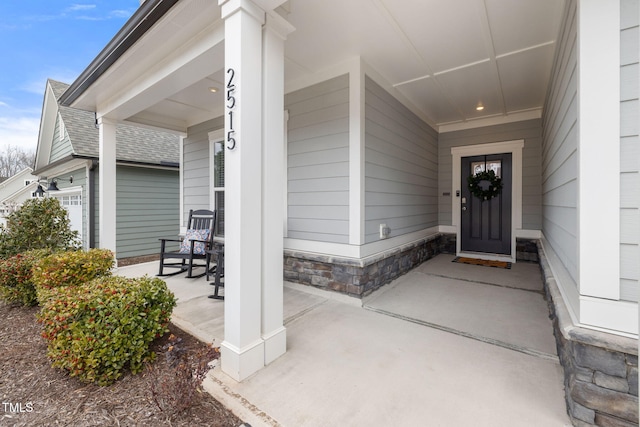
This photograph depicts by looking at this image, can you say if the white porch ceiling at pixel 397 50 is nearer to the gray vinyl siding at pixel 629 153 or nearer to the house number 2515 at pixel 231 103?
the house number 2515 at pixel 231 103

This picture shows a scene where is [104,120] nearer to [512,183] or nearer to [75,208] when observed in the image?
[75,208]

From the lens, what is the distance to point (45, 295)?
7.11 ft

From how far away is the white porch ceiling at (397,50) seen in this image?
7.77 ft

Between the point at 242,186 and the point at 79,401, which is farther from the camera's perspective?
the point at 242,186

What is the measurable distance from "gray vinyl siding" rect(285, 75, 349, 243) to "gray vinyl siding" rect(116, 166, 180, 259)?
5.22 m

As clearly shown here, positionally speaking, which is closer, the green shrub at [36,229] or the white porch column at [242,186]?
the white porch column at [242,186]

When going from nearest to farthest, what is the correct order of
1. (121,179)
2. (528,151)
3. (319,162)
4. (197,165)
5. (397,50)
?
(397,50), (319,162), (528,151), (197,165), (121,179)

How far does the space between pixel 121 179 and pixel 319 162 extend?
5.83m

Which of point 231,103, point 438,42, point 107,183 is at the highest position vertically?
point 438,42

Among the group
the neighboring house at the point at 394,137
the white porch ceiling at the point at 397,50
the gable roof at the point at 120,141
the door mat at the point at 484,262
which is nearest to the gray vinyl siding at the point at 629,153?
the neighboring house at the point at 394,137

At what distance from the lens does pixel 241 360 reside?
70.4 inches

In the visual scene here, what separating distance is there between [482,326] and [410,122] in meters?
3.25

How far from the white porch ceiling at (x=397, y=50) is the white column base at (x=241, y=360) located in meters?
2.46

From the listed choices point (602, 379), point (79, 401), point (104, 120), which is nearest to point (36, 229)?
point (104, 120)
